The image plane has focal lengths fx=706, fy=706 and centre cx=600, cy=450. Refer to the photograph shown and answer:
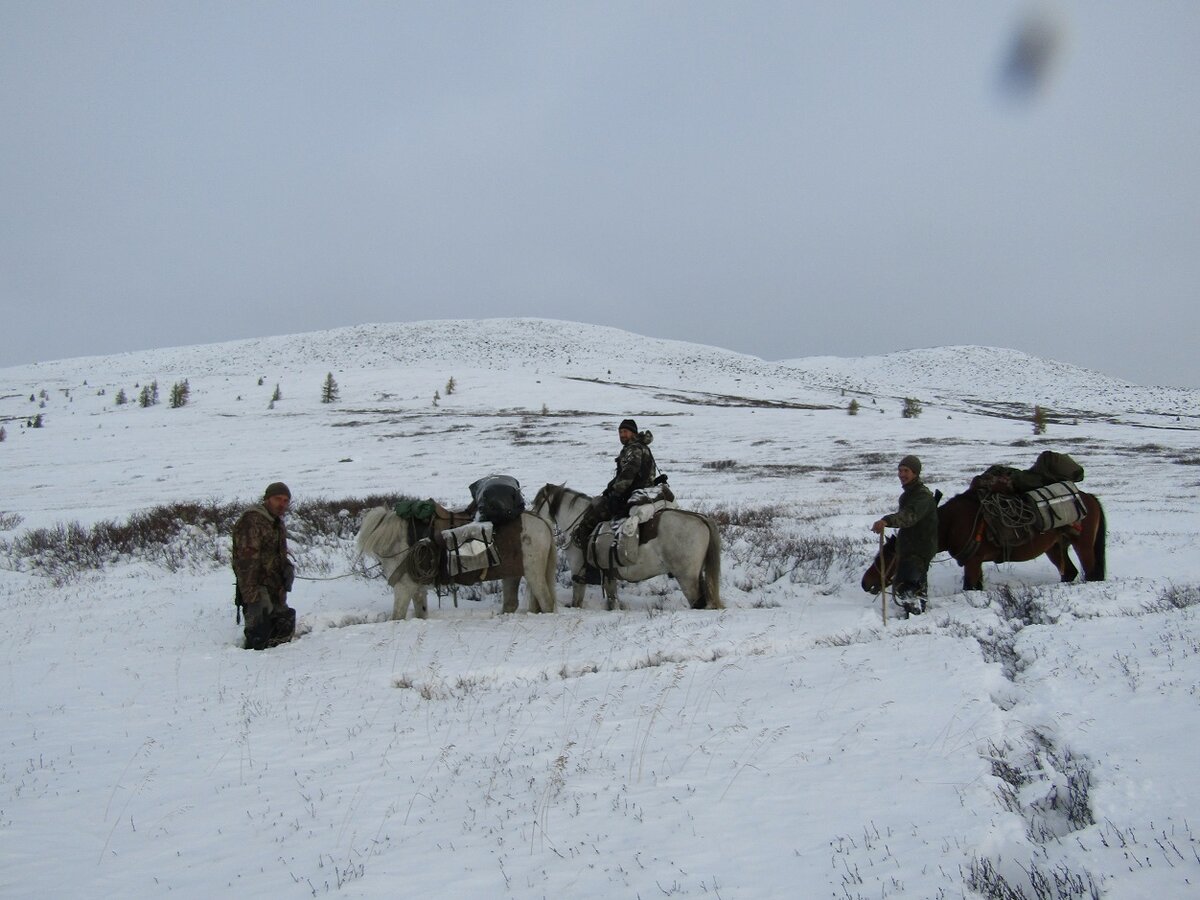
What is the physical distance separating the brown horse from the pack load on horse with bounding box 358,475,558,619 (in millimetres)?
4103

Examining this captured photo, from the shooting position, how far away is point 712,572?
8.67 metres

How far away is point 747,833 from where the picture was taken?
3611mm

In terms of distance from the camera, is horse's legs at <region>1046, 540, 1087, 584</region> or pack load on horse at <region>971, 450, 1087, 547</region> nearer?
Result: pack load on horse at <region>971, 450, 1087, 547</region>

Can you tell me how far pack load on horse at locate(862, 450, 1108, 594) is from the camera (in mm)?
8141

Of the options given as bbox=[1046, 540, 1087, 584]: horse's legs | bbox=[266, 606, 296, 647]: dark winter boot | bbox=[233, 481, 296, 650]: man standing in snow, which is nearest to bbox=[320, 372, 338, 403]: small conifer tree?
bbox=[233, 481, 296, 650]: man standing in snow

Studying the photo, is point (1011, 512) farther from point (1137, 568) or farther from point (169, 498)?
point (169, 498)

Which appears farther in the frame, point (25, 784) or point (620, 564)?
point (620, 564)

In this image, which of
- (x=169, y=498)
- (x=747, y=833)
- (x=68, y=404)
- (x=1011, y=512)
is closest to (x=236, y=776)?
(x=747, y=833)

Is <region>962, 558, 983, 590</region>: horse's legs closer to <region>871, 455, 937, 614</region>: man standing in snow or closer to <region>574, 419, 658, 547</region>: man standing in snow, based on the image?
<region>871, 455, 937, 614</region>: man standing in snow

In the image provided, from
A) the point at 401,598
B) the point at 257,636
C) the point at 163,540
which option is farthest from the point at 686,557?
the point at 163,540

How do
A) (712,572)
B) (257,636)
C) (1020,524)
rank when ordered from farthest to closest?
1. (712,572)
2. (1020,524)
3. (257,636)

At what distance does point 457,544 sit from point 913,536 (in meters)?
5.20

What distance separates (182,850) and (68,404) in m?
57.7

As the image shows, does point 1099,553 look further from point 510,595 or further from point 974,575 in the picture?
point 510,595
